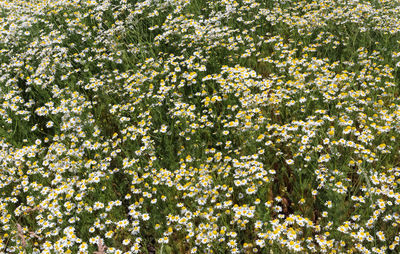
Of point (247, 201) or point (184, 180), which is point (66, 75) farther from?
point (247, 201)

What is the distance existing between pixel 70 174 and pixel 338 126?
2.96m

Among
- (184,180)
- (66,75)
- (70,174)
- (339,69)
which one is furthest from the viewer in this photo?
(66,75)

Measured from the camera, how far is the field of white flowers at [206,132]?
3369 millimetres

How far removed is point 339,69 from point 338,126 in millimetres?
1206

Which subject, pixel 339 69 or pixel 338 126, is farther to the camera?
pixel 339 69

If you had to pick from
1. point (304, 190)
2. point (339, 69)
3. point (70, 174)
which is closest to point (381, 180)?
point (304, 190)

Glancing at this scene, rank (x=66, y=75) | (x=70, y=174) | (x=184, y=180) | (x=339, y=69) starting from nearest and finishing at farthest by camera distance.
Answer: (x=184, y=180) < (x=70, y=174) < (x=339, y=69) < (x=66, y=75)

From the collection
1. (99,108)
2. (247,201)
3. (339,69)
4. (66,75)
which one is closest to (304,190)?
(247,201)

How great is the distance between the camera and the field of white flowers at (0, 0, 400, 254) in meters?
3.37

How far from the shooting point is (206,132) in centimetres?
434

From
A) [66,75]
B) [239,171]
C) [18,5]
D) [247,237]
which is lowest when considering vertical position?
[247,237]

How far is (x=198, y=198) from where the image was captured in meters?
3.53

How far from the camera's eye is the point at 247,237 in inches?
131

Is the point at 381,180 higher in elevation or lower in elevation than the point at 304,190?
higher
